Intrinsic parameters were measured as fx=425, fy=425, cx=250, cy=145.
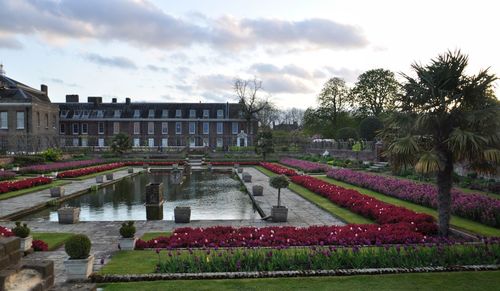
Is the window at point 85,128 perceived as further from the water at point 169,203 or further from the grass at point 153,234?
the grass at point 153,234

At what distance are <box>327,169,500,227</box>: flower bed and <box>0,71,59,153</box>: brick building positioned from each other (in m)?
40.0

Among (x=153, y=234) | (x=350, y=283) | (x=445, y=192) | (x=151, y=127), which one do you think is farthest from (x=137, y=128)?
(x=350, y=283)

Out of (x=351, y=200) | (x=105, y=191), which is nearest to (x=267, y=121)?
(x=105, y=191)

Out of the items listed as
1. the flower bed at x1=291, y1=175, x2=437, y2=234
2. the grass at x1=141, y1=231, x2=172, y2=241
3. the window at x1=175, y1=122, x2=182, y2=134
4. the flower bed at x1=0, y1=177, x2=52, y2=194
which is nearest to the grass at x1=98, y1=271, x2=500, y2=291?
the flower bed at x1=291, y1=175, x2=437, y2=234

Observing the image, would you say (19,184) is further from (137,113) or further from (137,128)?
(137,113)

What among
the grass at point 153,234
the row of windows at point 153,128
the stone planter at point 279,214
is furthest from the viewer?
the row of windows at point 153,128

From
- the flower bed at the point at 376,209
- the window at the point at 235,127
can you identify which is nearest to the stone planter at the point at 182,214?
the flower bed at the point at 376,209

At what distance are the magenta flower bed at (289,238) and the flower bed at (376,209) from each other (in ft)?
3.03

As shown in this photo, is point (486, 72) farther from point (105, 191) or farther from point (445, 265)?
point (105, 191)

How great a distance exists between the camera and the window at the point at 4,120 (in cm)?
5290

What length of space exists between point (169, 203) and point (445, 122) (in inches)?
524

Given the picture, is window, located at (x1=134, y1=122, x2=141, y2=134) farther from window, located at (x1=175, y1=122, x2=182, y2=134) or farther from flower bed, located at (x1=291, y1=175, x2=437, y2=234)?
flower bed, located at (x1=291, y1=175, x2=437, y2=234)

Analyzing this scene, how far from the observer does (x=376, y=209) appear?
547 inches

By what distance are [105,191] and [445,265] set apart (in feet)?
66.2
